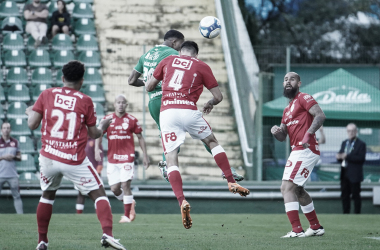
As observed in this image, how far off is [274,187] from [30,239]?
855 cm

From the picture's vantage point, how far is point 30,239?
764 centimetres

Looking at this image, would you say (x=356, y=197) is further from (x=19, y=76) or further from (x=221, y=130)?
(x=19, y=76)

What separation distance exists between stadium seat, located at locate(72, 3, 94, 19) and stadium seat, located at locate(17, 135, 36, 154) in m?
5.89

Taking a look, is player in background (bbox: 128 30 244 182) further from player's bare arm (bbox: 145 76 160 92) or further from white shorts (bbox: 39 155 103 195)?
white shorts (bbox: 39 155 103 195)

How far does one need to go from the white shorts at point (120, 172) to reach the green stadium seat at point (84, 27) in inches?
321

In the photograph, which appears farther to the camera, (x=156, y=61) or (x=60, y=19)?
(x=60, y=19)

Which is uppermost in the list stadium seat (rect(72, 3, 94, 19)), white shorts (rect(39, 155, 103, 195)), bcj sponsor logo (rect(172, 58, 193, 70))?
stadium seat (rect(72, 3, 94, 19))

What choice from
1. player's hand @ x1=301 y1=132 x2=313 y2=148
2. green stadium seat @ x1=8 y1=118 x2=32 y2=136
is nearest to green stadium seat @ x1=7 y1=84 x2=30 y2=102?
green stadium seat @ x1=8 y1=118 x2=32 y2=136

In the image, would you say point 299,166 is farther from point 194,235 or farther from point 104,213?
point 104,213

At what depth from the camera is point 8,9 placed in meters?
20.0

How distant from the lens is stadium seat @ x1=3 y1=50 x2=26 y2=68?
674 inches

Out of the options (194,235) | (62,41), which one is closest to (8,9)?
(62,41)

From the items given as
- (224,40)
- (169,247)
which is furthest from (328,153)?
(169,247)

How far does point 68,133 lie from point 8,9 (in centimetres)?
1490
